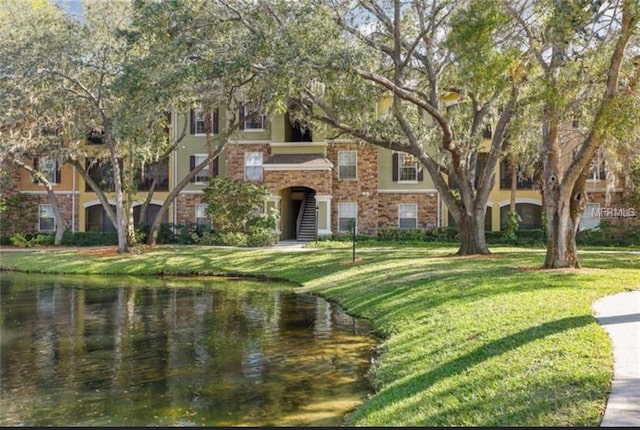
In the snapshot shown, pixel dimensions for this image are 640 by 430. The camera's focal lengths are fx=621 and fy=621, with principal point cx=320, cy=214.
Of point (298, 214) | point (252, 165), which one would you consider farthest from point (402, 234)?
point (252, 165)

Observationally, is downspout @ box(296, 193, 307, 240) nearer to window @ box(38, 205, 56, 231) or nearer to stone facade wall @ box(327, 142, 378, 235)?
stone facade wall @ box(327, 142, 378, 235)

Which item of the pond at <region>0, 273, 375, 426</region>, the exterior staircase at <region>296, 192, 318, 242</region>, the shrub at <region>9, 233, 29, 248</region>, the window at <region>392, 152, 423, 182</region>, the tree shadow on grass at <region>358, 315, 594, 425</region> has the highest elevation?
the window at <region>392, 152, 423, 182</region>

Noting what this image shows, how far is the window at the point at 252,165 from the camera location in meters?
33.6

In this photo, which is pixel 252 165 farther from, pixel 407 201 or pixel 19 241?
pixel 19 241

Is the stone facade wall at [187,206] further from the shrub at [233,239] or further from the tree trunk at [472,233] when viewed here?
the tree trunk at [472,233]

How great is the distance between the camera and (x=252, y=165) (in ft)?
110

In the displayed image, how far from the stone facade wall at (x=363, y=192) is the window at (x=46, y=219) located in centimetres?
1676

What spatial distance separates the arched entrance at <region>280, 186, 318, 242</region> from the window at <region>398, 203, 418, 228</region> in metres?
4.57

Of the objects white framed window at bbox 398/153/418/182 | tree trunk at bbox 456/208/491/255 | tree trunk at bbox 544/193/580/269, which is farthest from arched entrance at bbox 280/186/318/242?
tree trunk at bbox 544/193/580/269

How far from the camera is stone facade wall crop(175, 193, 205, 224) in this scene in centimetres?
3488

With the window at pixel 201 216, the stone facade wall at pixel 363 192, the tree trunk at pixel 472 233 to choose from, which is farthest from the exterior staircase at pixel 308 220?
the tree trunk at pixel 472 233

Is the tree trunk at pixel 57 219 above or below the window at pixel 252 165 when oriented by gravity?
below

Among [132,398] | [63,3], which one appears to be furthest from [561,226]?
[63,3]

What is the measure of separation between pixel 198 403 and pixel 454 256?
47.2 ft
